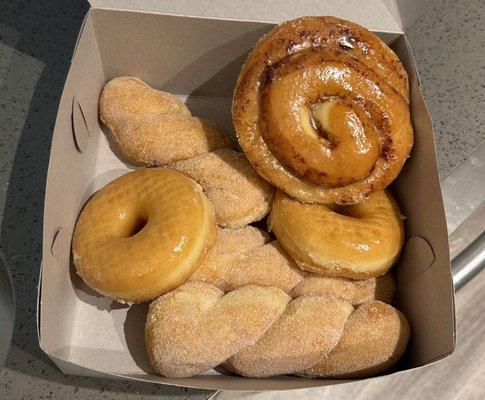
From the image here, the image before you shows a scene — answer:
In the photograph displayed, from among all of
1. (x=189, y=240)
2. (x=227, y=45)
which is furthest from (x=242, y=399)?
(x=227, y=45)

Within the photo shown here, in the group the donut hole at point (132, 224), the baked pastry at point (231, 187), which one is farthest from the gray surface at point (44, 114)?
the baked pastry at point (231, 187)

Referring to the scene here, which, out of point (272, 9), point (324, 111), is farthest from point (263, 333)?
point (272, 9)

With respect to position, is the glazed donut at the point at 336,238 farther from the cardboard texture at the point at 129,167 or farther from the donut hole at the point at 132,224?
the donut hole at the point at 132,224

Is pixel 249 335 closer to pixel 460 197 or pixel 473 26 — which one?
pixel 460 197

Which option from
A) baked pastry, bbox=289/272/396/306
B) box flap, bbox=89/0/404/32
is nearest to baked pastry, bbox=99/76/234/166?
box flap, bbox=89/0/404/32

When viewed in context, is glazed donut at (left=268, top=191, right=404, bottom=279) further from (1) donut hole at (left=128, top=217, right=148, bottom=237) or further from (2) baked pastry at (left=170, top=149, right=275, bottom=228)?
(1) donut hole at (left=128, top=217, right=148, bottom=237)

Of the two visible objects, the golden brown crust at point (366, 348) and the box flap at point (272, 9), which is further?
the box flap at point (272, 9)
